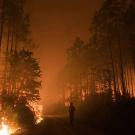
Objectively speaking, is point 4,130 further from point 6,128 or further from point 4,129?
point 6,128

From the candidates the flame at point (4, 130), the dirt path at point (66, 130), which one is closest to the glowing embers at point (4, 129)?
the flame at point (4, 130)

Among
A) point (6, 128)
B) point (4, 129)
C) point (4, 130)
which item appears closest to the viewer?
point (4, 130)

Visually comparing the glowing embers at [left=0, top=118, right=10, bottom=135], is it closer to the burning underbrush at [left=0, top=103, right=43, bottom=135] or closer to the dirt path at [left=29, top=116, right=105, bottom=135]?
the burning underbrush at [left=0, top=103, right=43, bottom=135]

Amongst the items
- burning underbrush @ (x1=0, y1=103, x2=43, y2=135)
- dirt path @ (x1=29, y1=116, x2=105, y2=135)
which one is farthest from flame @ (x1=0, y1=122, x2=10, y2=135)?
dirt path @ (x1=29, y1=116, x2=105, y2=135)

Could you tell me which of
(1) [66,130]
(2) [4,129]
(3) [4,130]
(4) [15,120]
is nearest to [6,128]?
(2) [4,129]

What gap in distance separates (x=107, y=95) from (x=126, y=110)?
11.3 m

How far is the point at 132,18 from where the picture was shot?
52.8 m

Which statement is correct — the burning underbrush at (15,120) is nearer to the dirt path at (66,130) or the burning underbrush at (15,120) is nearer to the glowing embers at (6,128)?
the glowing embers at (6,128)

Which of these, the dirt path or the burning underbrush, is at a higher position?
the burning underbrush

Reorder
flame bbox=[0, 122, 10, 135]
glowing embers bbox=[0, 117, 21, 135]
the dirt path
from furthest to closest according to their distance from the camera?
glowing embers bbox=[0, 117, 21, 135] < flame bbox=[0, 122, 10, 135] < the dirt path

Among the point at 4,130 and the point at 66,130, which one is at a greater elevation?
the point at 4,130

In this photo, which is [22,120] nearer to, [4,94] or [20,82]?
[4,94]

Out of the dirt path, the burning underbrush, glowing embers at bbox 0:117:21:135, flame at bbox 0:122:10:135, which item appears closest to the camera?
the dirt path

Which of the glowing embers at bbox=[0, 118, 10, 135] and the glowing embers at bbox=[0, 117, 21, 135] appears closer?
the glowing embers at bbox=[0, 118, 10, 135]
